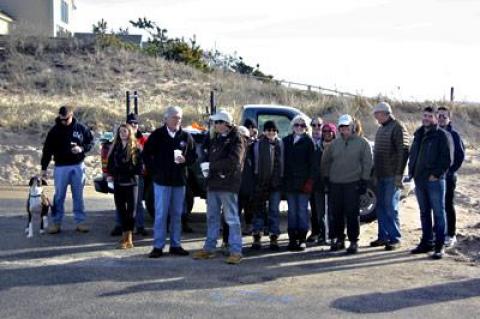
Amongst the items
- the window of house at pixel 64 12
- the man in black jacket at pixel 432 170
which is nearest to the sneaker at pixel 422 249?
the man in black jacket at pixel 432 170

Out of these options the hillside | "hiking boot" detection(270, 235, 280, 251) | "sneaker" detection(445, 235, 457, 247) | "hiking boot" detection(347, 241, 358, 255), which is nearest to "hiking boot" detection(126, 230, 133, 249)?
"hiking boot" detection(270, 235, 280, 251)

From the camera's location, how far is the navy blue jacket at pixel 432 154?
877 cm

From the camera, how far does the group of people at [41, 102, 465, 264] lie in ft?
28.4

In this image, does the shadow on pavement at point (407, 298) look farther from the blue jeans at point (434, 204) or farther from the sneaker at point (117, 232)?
the sneaker at point (117, 232)

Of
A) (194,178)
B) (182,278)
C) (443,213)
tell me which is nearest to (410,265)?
(443,213)

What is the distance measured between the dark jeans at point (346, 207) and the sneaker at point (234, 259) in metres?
1.55

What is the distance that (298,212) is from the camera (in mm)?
9281

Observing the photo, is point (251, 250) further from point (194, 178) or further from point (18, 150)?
point (18, 150)

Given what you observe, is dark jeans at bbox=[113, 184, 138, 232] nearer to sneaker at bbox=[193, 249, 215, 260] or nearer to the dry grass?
sneaker at bbox=[193, 249, 215, 260]

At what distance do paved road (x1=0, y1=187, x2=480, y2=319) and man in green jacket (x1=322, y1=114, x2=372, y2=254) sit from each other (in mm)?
502

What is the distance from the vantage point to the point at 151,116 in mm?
25875

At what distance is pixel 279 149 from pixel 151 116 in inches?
672

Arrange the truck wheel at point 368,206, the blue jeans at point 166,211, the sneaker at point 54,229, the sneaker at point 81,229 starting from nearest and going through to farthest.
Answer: the blue jeans at point 166,211, the sneaker at point 54,229, the sneaker at point 81,229, the truck wheel at point 368,206

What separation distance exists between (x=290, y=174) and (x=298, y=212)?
0.53 meters
